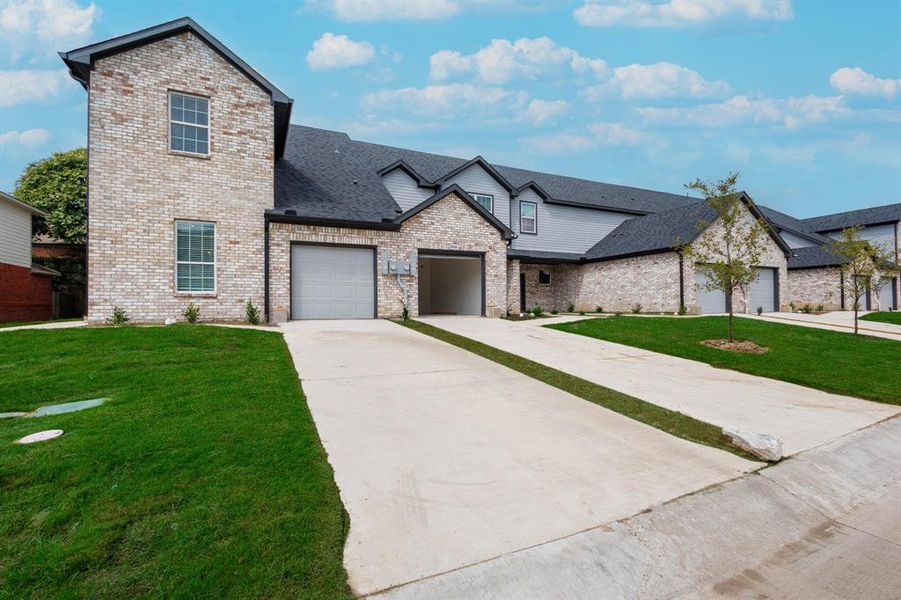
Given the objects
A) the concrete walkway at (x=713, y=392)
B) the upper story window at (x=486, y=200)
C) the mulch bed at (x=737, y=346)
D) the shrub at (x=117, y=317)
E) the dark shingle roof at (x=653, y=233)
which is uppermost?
the upper story window at (x=486, y=200)

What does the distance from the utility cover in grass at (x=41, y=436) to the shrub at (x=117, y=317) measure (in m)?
Answer: 9.77

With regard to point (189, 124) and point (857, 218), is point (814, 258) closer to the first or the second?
point (857, 218)

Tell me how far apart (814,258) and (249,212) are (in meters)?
30.8

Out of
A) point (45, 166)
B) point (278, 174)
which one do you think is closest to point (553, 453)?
point (278, 174)

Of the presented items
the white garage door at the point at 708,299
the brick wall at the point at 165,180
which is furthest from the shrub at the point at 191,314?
the white garage door at the point at 708,299

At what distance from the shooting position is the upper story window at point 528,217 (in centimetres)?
2400

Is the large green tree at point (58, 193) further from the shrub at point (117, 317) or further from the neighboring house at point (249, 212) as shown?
the shrub at point (117, 317)

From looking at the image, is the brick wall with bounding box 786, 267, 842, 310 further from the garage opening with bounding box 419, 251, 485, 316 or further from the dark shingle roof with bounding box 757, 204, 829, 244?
the garage opening with bounding box 419, 251, 485, 316

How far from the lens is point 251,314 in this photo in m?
14.1

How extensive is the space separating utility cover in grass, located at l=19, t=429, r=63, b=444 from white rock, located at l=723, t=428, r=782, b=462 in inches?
279

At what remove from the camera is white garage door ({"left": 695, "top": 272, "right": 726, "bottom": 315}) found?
20.7 metres

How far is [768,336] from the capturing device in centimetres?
1378

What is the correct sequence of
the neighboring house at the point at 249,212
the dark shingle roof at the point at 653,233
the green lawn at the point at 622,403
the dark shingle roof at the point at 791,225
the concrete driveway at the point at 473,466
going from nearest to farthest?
the concrete driveway at the point at 473,466, the green lawn at the point at 622,403, the neighboring house at the point at 249,212, the dark shingle roof at the point at 653,233, the dark shingle roof at the point at 791,225

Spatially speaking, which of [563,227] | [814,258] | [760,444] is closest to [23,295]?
[760,444]
